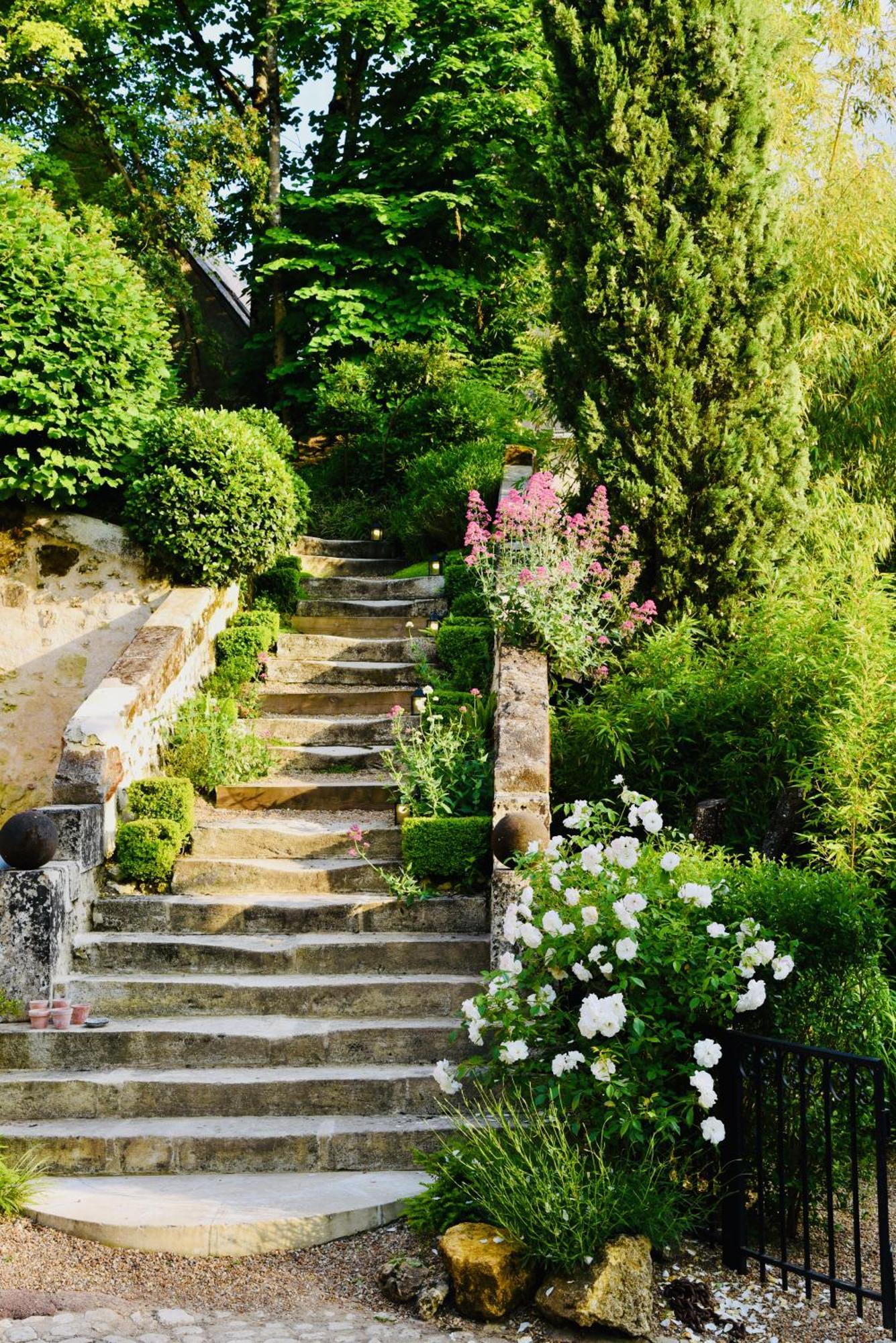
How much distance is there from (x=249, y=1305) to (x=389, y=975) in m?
1.91

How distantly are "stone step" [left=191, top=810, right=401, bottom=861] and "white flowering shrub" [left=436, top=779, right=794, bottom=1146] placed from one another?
2.05 meters

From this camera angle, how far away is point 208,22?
49.9ft

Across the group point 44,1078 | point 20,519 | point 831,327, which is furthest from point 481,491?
point 44,1078

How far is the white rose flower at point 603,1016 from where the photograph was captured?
4.02 meters

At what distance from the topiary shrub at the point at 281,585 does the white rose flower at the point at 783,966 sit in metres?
5.88

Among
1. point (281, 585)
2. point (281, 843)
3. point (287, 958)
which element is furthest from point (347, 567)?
point (287, 958)

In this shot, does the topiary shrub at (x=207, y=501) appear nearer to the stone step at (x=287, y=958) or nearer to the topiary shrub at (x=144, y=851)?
the topiary shrub at (x=144, y=851)

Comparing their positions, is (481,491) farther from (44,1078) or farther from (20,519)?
(44,1078)

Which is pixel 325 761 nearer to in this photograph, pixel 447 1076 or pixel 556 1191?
pixel 447 1076

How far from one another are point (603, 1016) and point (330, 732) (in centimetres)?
421

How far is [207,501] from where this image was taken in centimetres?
815

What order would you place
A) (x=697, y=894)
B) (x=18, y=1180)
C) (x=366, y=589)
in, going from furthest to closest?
(x=366, y=589) < (x=18, y=1180) < (x=697, y=894)

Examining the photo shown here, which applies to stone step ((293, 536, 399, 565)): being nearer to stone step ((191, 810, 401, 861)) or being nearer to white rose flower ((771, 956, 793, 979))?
stone step ((191, 810, 401, 861))

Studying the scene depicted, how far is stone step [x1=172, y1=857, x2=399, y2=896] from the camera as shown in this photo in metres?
6.39
